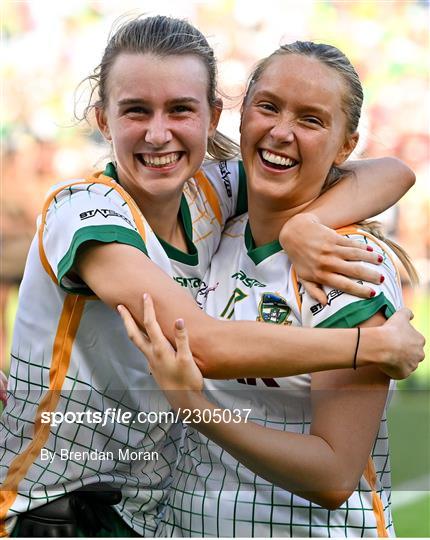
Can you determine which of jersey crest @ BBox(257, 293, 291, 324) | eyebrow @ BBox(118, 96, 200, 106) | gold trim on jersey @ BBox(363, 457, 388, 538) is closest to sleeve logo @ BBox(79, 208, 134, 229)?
eyebrow @ BBox(118, 96, 200, 106)

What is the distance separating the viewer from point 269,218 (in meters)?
2.52

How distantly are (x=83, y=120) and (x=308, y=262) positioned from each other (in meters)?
0.85

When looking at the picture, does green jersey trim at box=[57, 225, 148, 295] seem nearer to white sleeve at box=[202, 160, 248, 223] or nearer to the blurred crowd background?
white sleeve at box=[202, 160, 248, 223]

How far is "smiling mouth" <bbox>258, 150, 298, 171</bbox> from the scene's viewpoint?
95.0 inches

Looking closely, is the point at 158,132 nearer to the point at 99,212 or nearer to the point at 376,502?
the point at 99,212

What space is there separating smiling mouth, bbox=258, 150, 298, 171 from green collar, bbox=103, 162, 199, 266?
0.30 meters

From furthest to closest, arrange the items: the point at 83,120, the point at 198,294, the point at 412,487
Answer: the point at 412,487 < the point at 83,120 < the point at 198,294

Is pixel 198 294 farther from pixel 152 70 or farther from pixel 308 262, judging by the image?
pixel 152 70

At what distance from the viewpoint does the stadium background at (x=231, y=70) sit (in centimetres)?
1200

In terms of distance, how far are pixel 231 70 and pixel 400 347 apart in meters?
9.45

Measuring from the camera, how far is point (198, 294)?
2504 millimetres

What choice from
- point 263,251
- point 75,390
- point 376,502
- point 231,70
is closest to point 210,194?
point 263,251

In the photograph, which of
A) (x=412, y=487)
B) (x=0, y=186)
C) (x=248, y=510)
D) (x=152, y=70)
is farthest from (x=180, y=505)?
(x=0, y=186)

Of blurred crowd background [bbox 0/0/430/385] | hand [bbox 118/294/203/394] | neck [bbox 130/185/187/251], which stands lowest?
hand [bbox 118/294/203/394]
